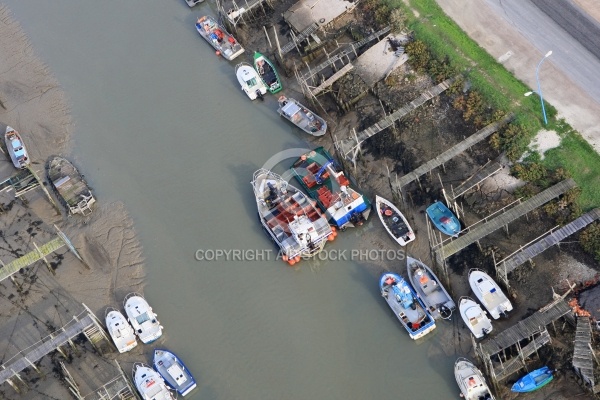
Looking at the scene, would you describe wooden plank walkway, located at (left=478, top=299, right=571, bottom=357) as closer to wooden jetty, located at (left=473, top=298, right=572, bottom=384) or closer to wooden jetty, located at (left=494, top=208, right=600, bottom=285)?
wooden jetty, located at (left=473, top=298, right=572, bottom=384)

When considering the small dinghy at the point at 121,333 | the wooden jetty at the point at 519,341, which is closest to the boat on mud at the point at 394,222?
the wooden jetty at the point at 519,341

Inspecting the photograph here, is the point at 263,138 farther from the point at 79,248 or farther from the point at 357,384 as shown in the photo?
the point at 357,384

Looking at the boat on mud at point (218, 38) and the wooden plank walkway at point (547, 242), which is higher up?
the boat on mud at point (218, 38)

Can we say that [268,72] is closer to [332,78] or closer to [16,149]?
[332,78]

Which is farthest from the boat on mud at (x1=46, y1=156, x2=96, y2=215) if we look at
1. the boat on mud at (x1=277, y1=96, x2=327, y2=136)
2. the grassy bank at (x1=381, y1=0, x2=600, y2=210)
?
the grassy bank at (x1=381, y1=0, x2=600, y2=210)

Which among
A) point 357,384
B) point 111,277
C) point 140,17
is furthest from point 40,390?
point 140,17

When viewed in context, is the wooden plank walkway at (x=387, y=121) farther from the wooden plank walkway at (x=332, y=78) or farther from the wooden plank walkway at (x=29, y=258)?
the wooden plank walkway at (x=29, y=258)
